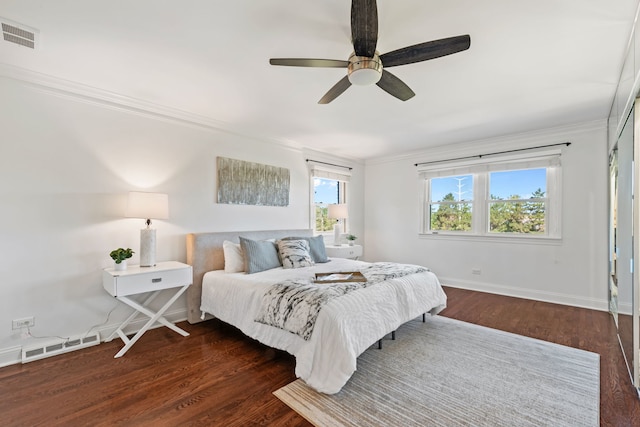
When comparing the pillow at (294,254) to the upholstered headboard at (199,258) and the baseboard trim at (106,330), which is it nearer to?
the upholstered headboard at (199,258)

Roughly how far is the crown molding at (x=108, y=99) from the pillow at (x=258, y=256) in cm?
154

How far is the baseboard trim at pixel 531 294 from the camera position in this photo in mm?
3859

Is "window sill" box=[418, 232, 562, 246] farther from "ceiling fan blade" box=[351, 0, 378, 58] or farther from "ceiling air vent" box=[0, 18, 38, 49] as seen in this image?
"ceiling air vent" box=[0, 18, 38, 49]

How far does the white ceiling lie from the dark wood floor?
2.44 meters

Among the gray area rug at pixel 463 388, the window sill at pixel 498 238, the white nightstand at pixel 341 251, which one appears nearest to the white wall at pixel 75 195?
the white nightstand at pixel 341 251

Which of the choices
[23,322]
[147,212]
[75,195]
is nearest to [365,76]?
[147,212]

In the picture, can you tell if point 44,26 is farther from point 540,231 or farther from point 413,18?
point 540,231

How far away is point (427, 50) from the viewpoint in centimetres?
180

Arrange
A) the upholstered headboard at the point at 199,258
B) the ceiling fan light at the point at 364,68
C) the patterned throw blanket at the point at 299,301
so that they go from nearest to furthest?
the ceiling fan light at the point at 364,68 → the patterned throw blanket at the point at 299,301 → the upholstered headboard at the point at 199,258

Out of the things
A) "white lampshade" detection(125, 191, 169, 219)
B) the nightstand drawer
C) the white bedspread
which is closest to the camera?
the white bedspread

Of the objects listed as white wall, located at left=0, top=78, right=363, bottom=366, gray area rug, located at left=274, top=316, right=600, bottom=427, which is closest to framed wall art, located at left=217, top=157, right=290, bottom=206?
white wall, located at left=0, top=78, right=363, bottom=366

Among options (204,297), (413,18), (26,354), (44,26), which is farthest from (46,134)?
(413,18)

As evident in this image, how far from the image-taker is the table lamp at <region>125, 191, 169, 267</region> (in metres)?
2.83

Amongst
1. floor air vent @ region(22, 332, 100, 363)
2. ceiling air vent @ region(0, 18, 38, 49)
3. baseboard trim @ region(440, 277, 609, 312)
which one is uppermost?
ceiling air vent @ region(0, 18, 38, 49)
